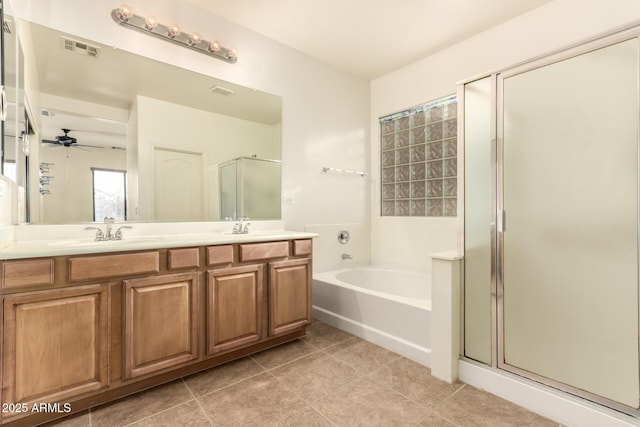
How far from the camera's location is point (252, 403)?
5.48 feet

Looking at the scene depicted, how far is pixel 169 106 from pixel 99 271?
1381mm

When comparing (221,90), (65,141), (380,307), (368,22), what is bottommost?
(380,307)

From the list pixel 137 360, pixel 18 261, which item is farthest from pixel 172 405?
pixel 18 261

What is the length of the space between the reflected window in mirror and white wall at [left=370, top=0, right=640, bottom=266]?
8.54 ft

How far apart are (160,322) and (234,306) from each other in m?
0.45

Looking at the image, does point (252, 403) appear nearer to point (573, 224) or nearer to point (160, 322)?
point (160, 322)

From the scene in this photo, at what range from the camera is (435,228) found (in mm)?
3160

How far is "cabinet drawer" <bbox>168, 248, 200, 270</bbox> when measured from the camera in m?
1.79

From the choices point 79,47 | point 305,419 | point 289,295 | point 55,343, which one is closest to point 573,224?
point 305,419

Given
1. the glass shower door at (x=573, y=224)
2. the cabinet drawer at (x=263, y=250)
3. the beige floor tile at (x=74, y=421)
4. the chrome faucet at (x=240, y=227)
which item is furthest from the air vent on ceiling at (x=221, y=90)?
the beige floor tile at (x=74, y=421)

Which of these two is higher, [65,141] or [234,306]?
[65,141]

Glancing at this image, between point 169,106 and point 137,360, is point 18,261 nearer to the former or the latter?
point 137,360

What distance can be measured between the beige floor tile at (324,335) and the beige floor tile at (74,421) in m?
1.41

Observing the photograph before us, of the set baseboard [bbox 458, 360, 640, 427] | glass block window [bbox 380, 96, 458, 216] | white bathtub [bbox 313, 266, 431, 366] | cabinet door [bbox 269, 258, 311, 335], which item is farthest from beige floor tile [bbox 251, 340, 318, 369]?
glass block window [bbox 380, 96, 458, 216]
